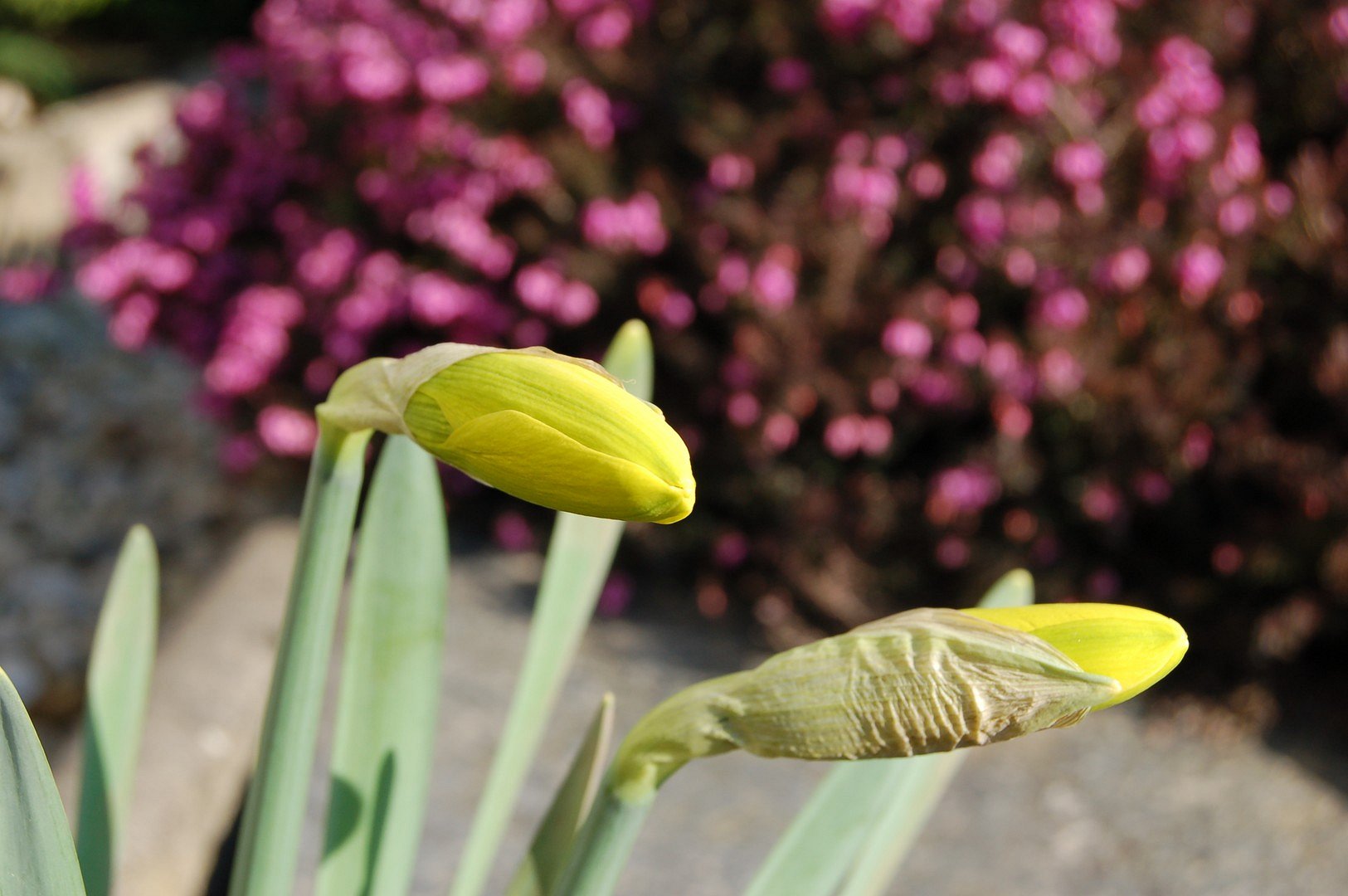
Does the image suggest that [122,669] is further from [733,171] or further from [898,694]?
[733,171]

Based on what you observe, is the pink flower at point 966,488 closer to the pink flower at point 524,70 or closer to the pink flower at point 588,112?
the pink flower at point 588,112

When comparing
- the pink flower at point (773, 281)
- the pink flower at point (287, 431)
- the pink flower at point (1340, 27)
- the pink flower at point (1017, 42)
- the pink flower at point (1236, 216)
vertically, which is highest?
the pink flower at point (1340, 27)

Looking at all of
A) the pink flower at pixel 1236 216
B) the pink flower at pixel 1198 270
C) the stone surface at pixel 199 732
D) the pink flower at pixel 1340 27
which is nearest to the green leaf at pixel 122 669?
the stone surface at pixel 199 732

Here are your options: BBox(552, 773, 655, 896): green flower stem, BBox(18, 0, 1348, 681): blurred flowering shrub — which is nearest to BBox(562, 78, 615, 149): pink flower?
BBox(18, 0, 1348, 681): blurred flowering shrub

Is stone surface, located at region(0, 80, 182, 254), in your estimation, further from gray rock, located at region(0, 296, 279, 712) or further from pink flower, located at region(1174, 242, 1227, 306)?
pink flower, located at region(1174, 242, 1227, 306)

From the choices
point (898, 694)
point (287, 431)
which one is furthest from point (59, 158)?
point (898, 694)

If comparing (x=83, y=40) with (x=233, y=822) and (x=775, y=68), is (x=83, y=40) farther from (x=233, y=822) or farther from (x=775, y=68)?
(x=233, y=822)
